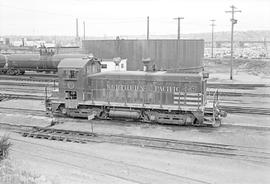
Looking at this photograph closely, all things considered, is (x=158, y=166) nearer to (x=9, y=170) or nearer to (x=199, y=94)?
(x=9, y=170)

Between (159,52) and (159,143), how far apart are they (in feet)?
78.4

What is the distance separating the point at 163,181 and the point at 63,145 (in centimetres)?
531

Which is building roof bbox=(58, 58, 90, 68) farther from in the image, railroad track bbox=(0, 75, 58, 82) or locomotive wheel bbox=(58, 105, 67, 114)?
railroad track bbox=(0, 75, 58, 82)

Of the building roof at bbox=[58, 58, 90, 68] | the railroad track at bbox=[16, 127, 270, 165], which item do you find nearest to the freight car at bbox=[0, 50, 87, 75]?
the building roof at bbox=[58, 58, 90, 68]

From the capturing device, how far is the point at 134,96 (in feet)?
57.5

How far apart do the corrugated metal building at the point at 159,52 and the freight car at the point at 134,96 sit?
1873 cm

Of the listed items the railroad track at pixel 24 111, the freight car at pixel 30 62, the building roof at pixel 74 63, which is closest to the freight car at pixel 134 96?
the building roof at pixel 74 63

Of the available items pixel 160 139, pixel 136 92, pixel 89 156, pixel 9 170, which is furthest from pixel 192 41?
pixel 9 170

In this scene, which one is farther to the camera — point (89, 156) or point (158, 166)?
point (89, 156)

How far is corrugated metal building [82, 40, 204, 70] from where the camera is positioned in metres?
36.4

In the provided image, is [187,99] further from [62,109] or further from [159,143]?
[62,109]

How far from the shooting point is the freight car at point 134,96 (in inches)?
653

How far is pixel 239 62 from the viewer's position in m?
60.7

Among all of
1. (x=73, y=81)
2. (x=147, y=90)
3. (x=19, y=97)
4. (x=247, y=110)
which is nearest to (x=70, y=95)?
(x=73, y=81)
